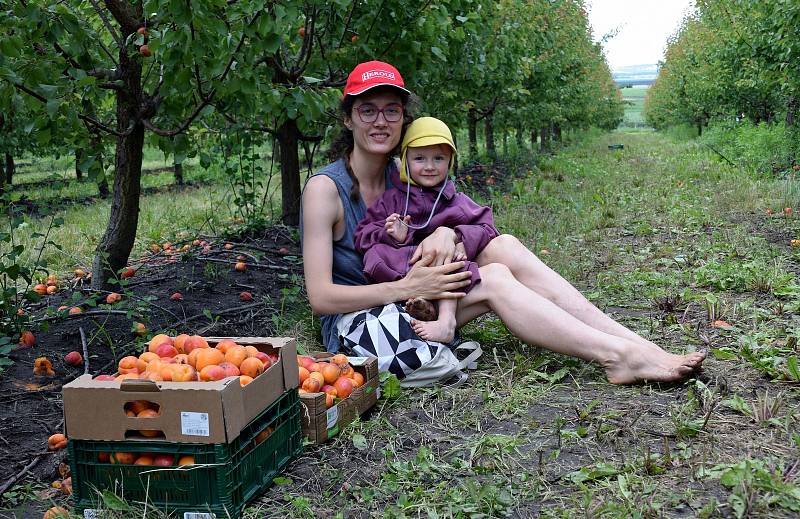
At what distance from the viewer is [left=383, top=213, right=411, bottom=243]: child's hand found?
11.4 ft

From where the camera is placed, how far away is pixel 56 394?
339cm

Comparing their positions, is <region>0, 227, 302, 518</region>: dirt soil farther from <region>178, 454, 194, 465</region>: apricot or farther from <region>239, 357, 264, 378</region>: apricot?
<region>239, 357, 264, 378</region>: apricot

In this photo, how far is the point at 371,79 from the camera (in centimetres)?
→ 347

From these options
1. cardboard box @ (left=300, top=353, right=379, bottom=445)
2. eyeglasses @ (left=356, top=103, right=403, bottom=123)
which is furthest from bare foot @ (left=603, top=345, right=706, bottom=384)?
eyeglasses @ (left=356, top=103, right=403, bottom=123)

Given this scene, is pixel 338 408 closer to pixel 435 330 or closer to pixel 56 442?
pixel 435 330

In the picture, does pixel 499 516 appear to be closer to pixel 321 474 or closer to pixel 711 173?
pixel 321 474

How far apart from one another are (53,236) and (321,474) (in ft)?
21.5

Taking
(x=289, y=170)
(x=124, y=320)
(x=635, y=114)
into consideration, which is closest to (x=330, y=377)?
(x=124, y=320)

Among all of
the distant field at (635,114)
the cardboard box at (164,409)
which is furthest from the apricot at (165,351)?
the distant field at (635,114)

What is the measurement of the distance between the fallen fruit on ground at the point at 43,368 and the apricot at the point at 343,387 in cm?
148

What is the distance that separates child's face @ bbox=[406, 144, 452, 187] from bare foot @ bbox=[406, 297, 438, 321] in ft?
1.99

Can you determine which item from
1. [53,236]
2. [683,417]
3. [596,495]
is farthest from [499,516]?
[53,236]

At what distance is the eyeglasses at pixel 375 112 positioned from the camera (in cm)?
354

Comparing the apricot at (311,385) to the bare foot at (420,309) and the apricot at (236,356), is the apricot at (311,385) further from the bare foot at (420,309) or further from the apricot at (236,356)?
the bare foot at (420,309)
